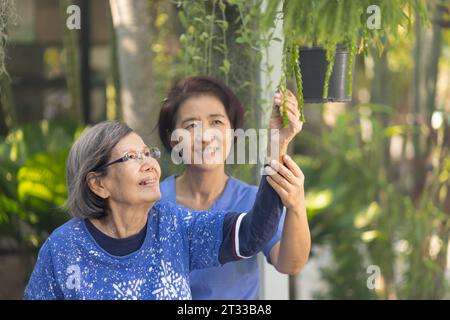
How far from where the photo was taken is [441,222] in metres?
5.06

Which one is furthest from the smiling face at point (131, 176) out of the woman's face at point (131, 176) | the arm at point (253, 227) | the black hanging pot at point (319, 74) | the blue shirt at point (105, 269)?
the black hanging pot at point (319, 74)

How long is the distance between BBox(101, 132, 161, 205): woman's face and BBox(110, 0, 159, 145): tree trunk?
7.06ft

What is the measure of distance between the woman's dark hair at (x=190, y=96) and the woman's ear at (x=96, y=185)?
1.52 feet

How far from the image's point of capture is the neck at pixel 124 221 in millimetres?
2322

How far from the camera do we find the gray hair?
2322 mm

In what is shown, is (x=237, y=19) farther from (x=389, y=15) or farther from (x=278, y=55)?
(x=389, y=15)

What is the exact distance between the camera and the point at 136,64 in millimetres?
4680

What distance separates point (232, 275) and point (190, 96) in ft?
1.93

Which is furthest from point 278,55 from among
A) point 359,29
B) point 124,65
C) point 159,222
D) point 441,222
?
point 441,222

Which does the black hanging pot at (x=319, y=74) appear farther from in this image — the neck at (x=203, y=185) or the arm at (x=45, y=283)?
the arm at (x=45, y=283)

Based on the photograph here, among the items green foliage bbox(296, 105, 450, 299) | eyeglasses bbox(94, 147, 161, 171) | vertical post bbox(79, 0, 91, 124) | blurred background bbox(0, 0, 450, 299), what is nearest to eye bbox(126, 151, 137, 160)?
eyeglasses bbox(94, 147, 161, 171)

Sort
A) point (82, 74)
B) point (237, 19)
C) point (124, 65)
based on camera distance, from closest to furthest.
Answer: point (237, 19) < point (124, 65) < point (82, 74)

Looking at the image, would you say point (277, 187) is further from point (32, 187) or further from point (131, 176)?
point (32, 187)

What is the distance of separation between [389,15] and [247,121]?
102cm
